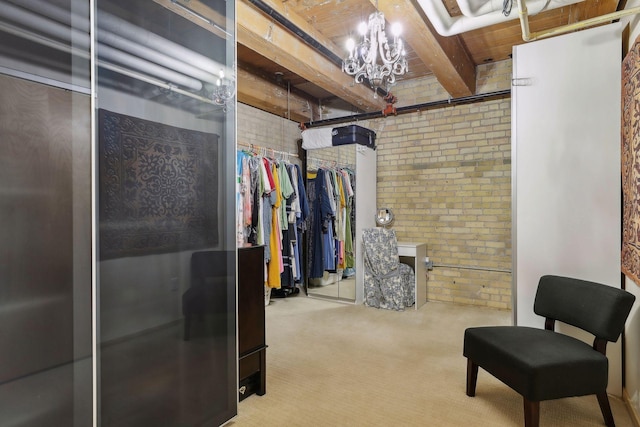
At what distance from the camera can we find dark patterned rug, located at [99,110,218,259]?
148 centimetres

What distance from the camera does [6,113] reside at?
1.21 m

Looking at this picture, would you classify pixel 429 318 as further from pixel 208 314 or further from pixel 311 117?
pixel 311 117

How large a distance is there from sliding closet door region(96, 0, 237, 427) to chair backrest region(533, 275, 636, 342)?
1.98 m

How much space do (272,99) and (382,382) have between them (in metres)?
3.54

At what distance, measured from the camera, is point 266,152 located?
458cm

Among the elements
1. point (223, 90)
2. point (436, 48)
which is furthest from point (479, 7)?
point (223, 90)

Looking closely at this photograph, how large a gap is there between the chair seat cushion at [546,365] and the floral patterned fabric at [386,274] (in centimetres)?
205

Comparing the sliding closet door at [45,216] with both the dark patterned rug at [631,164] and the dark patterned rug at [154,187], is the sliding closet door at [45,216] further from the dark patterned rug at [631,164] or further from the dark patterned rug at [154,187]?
the dark patterned rug at [631,164]

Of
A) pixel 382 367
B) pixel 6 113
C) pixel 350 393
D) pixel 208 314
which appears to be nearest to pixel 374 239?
pixel 382 367

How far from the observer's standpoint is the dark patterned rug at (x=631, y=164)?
1858 millimetres

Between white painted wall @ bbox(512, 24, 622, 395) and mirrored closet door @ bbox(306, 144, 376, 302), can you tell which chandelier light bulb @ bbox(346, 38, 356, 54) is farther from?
mirrored closet door @ bbox(306, 144, 376, 302)

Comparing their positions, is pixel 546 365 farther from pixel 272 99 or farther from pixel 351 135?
pixel 272 99

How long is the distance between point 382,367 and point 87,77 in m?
2.53

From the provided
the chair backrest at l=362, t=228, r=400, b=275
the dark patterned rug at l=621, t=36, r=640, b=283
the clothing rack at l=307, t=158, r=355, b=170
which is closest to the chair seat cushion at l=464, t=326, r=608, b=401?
the dark patterned rug at l=621, t=36, r=640, b=283
